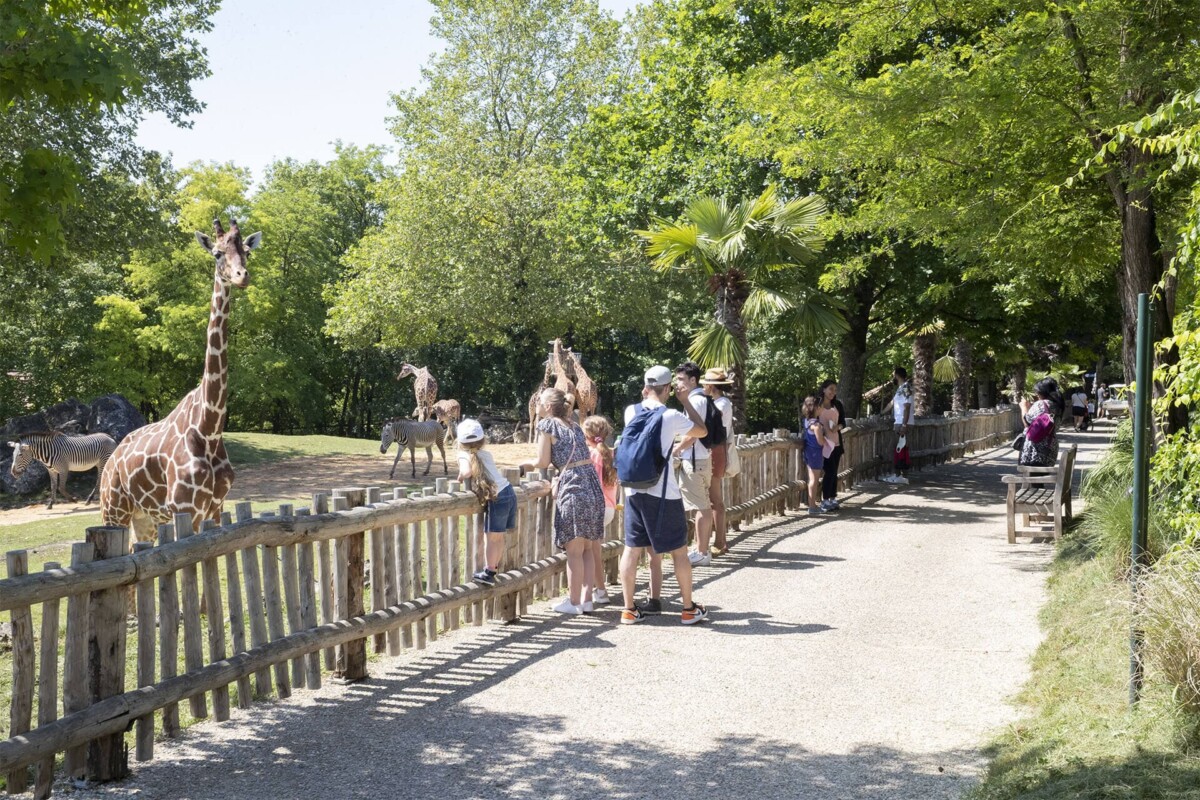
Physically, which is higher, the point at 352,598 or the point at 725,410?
the point at 725,410

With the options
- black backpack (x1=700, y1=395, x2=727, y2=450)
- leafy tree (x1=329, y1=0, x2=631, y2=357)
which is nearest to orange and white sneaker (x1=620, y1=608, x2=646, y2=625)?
black backpack (x1=700, y1=395, x2=727, y2=450)

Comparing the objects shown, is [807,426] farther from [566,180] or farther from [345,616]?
[566,180]

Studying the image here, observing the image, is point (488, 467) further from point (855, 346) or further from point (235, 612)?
point (855, 346)

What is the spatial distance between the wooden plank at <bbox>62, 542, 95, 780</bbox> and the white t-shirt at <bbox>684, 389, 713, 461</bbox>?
7203mm

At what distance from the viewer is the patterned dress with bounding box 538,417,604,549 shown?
358 inches

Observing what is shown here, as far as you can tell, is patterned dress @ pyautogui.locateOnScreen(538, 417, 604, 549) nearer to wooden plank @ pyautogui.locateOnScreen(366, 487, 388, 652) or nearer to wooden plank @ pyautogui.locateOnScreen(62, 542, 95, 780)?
Answer: wooden plank @ pyautogui.locateOnScreen(366, 487, 388, 652)

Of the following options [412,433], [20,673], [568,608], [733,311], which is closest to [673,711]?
[568,608]

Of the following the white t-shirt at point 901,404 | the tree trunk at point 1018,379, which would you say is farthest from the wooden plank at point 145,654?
the tree trunk at point 1018,379

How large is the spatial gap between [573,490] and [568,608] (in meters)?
1.00

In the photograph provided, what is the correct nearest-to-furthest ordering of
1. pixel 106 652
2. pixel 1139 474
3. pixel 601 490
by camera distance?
pixel 106 652 < pixel 1139 474 < pixel 601 490

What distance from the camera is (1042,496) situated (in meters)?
13.8

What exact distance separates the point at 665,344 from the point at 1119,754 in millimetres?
43006

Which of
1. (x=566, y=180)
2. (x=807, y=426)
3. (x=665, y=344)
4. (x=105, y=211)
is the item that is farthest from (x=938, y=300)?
(x=665, y=344)

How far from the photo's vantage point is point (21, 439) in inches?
A: 867
